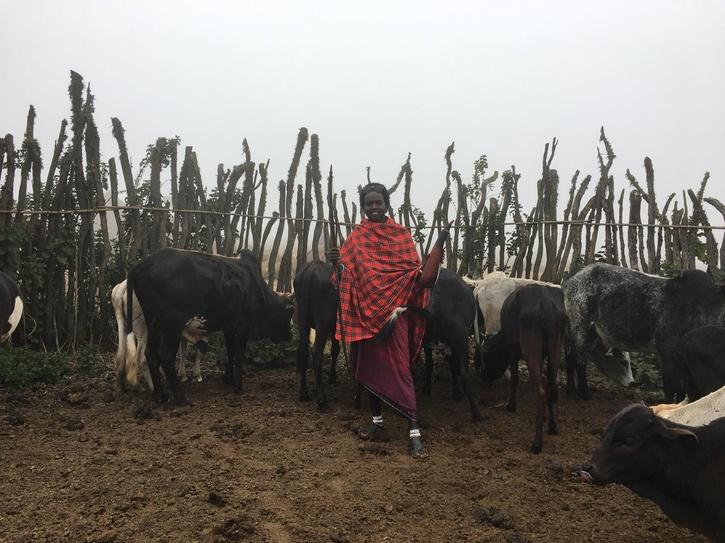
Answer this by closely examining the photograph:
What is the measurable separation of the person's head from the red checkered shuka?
66mm

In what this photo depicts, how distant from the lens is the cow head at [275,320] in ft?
23.7

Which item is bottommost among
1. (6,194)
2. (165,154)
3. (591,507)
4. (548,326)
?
(591,507)

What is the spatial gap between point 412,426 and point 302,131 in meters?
5.18

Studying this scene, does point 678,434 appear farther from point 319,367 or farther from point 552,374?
point 319,367

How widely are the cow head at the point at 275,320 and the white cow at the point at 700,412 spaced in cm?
478

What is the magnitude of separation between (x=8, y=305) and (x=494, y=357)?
15.7ft

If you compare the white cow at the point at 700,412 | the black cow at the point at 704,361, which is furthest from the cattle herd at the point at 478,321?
the white cow at the point at 700,412

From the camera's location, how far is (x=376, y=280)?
4938 millimetres

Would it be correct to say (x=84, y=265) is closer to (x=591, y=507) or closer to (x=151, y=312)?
(x=151, y=312)

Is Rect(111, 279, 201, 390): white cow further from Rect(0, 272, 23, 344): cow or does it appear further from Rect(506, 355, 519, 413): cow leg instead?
Rect(506, 355, 519, 413): cow leg

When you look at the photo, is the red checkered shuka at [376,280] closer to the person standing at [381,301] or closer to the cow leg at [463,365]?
the person standing at [381,301]

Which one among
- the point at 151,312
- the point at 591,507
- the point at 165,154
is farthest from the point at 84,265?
the point at 591,507

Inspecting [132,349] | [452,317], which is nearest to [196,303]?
[132,349]

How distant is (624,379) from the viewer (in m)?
6.64
